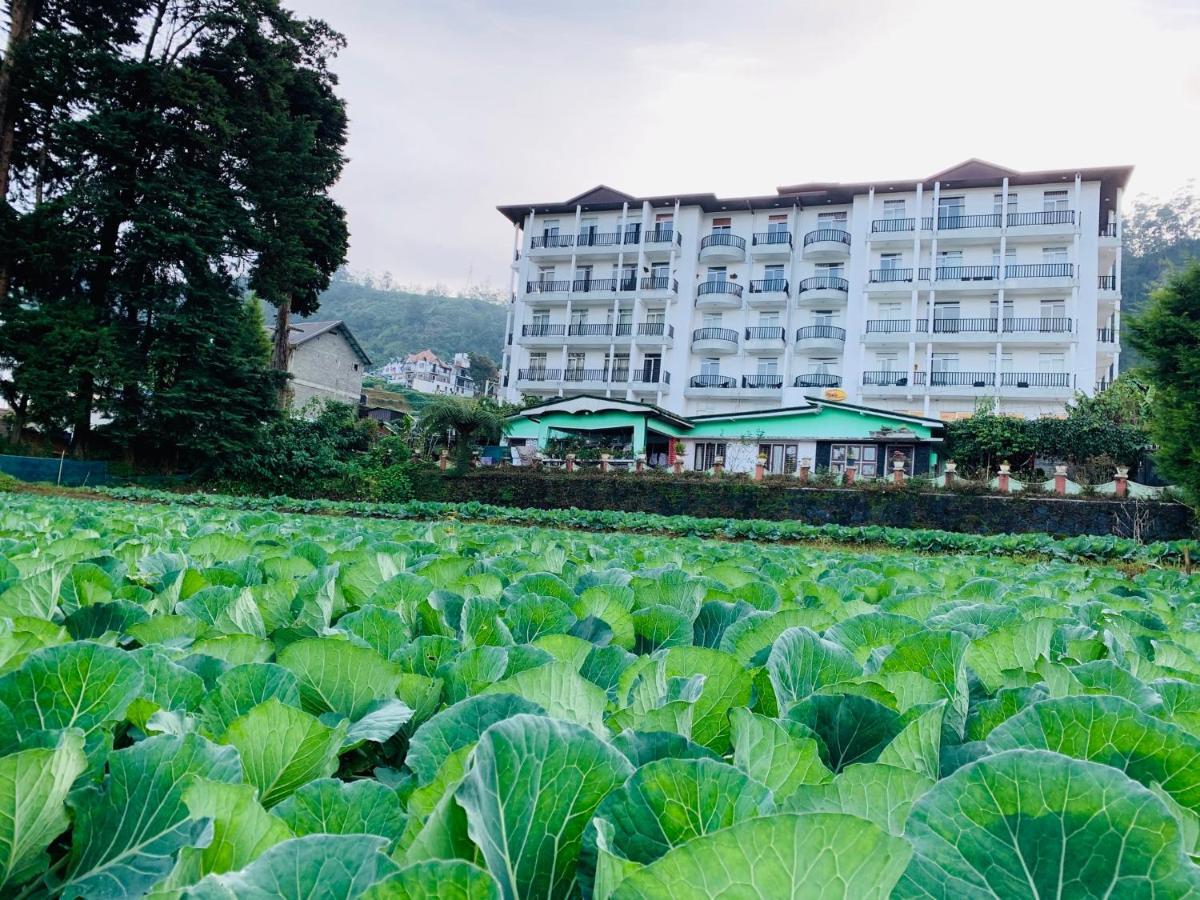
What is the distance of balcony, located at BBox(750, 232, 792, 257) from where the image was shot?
1461 inches

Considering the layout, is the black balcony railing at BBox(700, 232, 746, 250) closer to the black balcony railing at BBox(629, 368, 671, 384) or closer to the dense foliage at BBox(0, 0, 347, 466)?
the black balcony railing at BBox(629, 368, 671, 384)

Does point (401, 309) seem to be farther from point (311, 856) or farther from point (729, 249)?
point (311, 856)

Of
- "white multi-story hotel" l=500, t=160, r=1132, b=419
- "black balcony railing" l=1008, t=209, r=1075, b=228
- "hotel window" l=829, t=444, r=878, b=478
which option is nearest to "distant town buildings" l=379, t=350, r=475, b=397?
"white multi-story hotel" l=500, t=160, r=1132, b=419

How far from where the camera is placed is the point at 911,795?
1.77 ft

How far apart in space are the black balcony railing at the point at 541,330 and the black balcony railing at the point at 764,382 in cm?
1029

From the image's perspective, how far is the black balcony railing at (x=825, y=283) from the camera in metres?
35.9

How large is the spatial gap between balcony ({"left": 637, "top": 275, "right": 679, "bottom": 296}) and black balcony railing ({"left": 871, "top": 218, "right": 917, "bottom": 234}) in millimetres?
10171

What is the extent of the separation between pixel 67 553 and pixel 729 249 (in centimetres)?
3807

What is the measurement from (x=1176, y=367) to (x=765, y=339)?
26.4 meters

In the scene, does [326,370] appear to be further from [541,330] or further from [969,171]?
[969,171]

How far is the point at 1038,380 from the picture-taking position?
106 feet

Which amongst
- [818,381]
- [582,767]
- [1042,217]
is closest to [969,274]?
[1042,217]

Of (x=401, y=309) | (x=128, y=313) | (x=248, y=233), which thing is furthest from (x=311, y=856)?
(x=401, y=309)

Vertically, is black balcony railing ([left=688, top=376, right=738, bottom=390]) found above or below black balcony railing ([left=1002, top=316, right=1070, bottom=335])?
below
